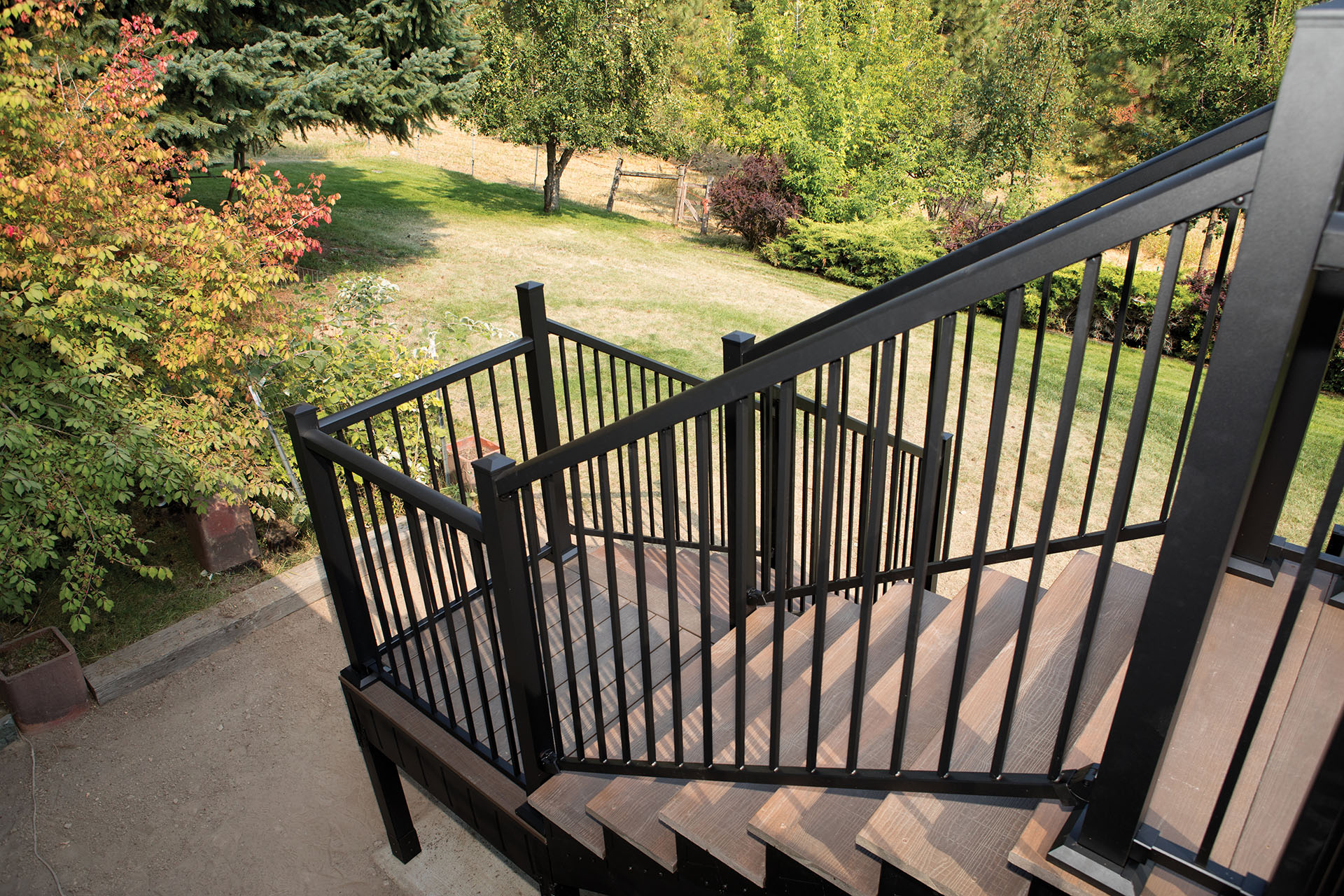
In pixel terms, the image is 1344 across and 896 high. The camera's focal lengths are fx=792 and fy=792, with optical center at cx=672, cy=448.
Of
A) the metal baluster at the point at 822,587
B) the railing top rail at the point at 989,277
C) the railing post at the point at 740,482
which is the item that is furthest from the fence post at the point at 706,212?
the railing top rail at the point at 989,277

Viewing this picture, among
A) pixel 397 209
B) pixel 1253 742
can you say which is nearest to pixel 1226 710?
pixel 1253 742

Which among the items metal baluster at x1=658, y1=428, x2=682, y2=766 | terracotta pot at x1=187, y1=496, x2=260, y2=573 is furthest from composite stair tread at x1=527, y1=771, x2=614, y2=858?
terracotta pot at x1=187, y1=496, x2=260, y2=573

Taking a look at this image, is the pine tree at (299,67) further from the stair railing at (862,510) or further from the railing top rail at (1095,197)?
the railing top rail at (1095,197)

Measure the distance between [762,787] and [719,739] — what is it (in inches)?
9.3

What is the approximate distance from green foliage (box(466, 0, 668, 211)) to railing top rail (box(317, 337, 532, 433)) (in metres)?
11.8

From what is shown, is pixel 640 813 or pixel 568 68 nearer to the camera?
pixel 640 813

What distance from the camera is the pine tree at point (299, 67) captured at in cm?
739

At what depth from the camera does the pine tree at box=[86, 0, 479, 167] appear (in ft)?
24.2

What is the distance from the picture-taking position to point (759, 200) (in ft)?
48.4

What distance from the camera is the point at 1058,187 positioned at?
1991 cm

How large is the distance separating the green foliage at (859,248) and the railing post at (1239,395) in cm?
1266

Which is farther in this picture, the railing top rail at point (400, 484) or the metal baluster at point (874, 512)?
the railing top rail at point (400, 484)

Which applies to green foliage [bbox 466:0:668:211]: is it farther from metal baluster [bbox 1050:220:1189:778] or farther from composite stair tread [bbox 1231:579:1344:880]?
metal baluster [bbox 1050:220:1189:778]

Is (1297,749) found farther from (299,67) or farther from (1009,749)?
(299,67)
